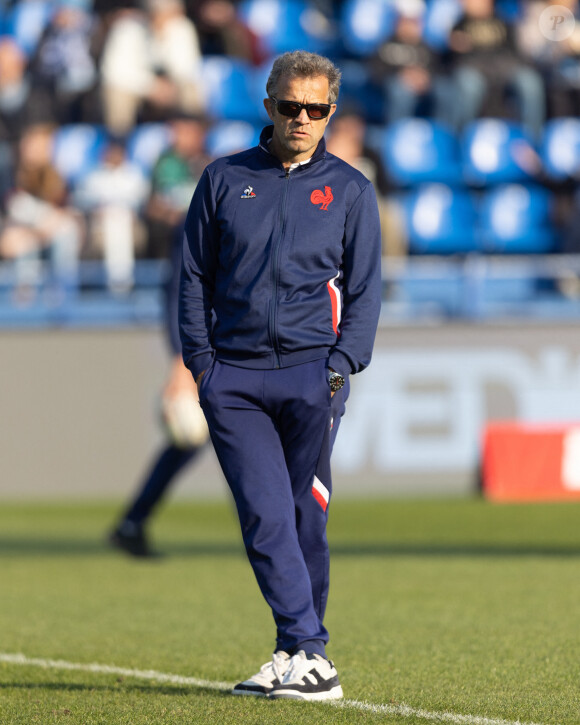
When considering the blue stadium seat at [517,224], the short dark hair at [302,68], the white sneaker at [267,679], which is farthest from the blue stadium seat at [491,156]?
the white sneaker at [267,679]

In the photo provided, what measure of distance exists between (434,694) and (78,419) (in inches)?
420

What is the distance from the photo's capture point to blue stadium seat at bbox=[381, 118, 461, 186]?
18094 millimetres

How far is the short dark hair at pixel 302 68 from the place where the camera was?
5129 mm

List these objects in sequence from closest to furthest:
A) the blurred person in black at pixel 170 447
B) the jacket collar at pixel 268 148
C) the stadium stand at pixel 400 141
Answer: the jacket collar at pixel 268 148, the blurred person in black at pixel 170 447, the stadium stand at pixel 400 141

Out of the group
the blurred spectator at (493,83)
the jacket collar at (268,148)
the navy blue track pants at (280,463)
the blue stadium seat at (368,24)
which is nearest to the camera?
the navy blue track pants at (280,463)

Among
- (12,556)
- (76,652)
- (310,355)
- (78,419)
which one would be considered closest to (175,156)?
(78,419)

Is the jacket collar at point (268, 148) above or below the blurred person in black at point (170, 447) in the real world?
above

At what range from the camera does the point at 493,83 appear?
18.3m

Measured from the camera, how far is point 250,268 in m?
5.18

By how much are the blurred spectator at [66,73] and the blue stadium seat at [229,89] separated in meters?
1.51

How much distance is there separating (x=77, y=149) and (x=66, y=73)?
4.05 ft

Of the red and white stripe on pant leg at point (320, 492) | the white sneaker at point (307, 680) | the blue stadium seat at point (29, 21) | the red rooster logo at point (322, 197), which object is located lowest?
the white sneaker at point (307, 680)

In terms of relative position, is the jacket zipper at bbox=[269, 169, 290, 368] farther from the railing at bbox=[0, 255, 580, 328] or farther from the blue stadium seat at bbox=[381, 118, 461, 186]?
the blue stadium seat at bbox=[381, 118, 461, 186]

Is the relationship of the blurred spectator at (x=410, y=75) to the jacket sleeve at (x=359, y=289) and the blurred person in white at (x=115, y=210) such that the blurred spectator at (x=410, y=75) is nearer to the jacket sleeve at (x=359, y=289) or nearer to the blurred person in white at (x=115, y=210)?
the blurred person in white at (x=115, y=210)
